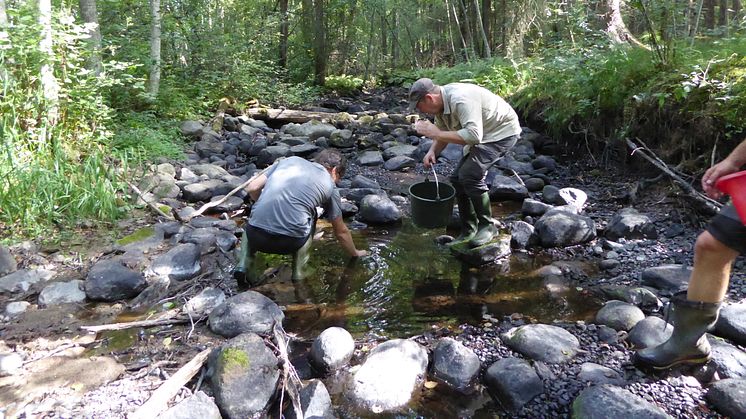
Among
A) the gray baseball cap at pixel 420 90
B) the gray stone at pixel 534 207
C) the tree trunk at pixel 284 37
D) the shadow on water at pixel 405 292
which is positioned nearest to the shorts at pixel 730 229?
the shadow on water at pixel 405 292

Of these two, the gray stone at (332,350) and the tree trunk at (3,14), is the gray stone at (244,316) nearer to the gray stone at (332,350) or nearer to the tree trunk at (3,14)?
Answer: the gray stone at (332,350)

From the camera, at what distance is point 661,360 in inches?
106

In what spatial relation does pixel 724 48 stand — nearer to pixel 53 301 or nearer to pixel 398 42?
pixel 53 301

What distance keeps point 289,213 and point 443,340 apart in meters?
1.55

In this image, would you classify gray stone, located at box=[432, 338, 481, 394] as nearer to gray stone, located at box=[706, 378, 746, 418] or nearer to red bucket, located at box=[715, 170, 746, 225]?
gray stone, located at box=[706, 378, 746, 418]

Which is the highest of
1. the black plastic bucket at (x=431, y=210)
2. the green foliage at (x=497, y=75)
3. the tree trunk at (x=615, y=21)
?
the tree trunk at (x=615, y=21)

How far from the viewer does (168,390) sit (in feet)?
8.71

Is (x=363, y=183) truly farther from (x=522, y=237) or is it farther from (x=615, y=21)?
(x=615, y=21)

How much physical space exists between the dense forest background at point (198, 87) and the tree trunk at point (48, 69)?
0.6 inches

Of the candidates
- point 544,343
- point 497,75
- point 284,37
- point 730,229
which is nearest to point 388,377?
point 544,343

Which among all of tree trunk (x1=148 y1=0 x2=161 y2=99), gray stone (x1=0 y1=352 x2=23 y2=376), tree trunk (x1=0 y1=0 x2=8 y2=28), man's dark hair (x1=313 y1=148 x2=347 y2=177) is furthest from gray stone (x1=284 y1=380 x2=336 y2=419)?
tree trunk (x1=148 y1=0 x2=161 y2=99)

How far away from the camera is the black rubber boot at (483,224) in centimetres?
472

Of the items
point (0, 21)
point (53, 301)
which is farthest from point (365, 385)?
point (0, 21)

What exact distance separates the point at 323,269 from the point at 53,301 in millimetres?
2117
